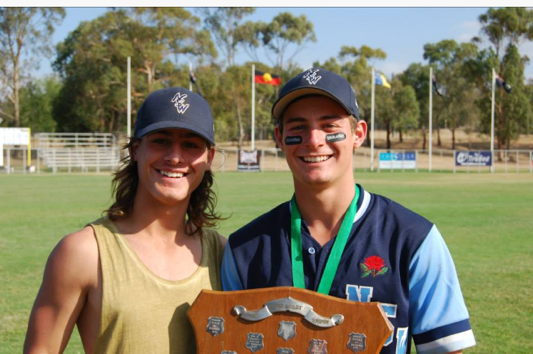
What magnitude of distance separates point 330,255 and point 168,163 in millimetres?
924

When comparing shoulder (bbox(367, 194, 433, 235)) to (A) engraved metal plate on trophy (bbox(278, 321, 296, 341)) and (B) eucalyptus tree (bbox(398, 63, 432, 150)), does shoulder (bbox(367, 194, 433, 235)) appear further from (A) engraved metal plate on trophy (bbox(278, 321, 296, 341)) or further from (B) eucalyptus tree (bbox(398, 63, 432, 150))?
(B) eucalyptus tree (bbox(398, 63, 432, 150))

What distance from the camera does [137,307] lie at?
2725mm

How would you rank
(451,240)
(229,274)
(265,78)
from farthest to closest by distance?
(265,78) < (451,240) < (229,274)

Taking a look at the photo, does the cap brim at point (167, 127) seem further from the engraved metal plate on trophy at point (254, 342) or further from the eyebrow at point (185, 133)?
the engraved metal plate on trophy at point (254, 342)

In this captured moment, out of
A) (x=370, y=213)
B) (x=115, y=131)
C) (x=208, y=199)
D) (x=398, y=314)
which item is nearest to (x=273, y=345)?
(x=398, y=314)

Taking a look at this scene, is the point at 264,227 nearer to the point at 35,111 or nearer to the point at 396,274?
the point at 396,274

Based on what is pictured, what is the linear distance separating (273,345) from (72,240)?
1025 millimetres

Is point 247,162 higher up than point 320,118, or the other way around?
point 320,118

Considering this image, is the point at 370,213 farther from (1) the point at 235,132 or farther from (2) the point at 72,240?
(1) the point at 235,132

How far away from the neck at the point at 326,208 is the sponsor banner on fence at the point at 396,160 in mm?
47264

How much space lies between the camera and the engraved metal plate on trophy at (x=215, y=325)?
2465 mm

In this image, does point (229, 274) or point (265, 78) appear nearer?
point (229, 274)

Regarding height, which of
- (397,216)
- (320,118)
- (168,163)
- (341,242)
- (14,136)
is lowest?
(341,242)

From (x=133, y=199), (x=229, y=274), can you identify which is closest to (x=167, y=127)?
(x=133, y=199)
